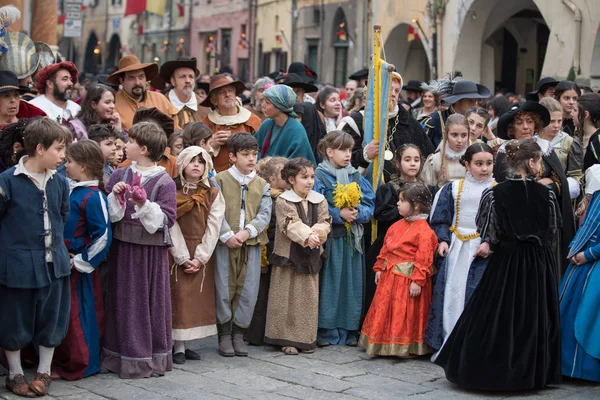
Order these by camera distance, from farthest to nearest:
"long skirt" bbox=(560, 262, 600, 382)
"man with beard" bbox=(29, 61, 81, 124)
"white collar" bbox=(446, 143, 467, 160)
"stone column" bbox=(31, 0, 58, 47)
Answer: "stone column" bbox=(31, 0, 58, 47)
"man with beard" bbox=(29, 61, 81, 124)
"white collar" bbox=(446, 143, 467, 160)
"long skirt" bbox=(560, 262, 600, 382)

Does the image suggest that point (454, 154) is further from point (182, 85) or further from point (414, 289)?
point (182, 85)

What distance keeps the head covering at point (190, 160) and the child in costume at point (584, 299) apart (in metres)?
2.59

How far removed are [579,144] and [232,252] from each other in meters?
2.93

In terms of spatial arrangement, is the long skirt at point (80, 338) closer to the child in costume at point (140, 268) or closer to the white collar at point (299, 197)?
the child in costume at point (140, 268)

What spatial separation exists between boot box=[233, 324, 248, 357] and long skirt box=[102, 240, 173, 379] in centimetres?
76

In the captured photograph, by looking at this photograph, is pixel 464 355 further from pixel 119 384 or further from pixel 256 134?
pixel 256 134

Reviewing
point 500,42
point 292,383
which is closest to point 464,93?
point 292,383

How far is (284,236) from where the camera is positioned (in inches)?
291

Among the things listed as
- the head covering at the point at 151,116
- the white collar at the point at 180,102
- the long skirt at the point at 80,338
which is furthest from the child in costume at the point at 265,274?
the white collar at the point at 180,102

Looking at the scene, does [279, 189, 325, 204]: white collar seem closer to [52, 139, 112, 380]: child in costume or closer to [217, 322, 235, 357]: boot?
[217, 322, 235, 357]: boot

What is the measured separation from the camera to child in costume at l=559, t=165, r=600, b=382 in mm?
6586

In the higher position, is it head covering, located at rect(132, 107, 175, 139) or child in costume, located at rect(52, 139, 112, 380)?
head covering, located at rect(132, 107, 175, 139)

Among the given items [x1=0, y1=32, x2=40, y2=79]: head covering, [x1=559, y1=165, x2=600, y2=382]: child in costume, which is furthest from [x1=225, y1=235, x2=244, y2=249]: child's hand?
[x1=0, y1=32, x2=40, y2=79]: head covering

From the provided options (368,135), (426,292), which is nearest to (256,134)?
(368,135)
